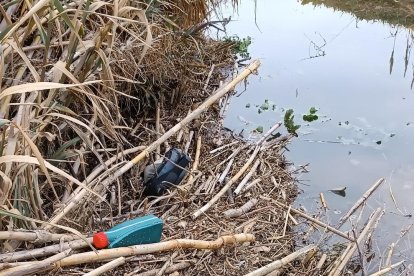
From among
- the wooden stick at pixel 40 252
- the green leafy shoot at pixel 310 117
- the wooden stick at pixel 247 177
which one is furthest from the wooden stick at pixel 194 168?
the green leafy shoot at pixel 310 117

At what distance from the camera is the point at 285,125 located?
13.4ft

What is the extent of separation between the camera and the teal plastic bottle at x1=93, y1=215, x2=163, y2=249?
200cm

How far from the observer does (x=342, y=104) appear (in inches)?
184

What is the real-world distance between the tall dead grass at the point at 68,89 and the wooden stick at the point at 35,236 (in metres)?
0.06

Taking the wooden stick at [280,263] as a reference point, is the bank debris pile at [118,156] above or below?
above

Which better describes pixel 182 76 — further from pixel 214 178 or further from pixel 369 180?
pixel 369 180

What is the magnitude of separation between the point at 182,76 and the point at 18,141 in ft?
6.24

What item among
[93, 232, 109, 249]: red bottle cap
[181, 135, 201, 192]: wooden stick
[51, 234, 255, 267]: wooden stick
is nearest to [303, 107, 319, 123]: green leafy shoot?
[181, 135, 201, 192]: wooden stick

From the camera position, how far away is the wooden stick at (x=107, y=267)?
1.84 metres

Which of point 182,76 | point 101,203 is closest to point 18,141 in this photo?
point 101,203

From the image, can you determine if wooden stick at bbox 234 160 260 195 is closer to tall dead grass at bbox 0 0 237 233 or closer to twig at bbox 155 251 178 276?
tall dead grass at bbox 0 0 237 233

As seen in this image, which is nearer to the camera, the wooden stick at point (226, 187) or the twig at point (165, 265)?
the twig at point (165, 265)

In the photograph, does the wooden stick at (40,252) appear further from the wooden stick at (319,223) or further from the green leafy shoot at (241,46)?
the green leafy shoot at (241,46)

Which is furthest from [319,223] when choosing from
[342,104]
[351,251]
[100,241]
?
[342,104]
